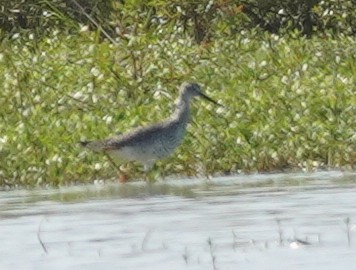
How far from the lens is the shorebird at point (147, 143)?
13875 millimetres

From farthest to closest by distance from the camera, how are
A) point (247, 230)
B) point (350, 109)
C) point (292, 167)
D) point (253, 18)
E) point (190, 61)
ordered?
point (253, 18) < point (190, 61) < point (350, 109) < point (292, 167) < point (247, 230)

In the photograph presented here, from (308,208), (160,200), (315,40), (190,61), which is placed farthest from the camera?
(315,40)

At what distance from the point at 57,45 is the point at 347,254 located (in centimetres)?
1179

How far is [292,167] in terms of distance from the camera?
13.9 meters

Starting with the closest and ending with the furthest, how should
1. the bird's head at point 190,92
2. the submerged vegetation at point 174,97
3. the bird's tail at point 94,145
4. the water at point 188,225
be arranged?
the water at point 188,225
the bird's tail at point 94,145
the submerged vegetation at point 174,97
the bird's head at point 190,92

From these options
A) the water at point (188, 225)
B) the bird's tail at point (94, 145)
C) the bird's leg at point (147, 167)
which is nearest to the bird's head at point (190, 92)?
the bird's leg at point (147, 167)

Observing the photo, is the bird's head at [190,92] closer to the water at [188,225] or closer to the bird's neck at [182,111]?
the bird's neck at [182,111]

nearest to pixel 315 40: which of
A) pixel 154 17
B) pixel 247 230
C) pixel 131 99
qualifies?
pixel 154 17

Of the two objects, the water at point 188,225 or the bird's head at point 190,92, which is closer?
the water at point 188,225

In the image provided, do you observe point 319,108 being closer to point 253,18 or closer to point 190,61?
point 190,61

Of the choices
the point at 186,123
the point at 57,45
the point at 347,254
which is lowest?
the point at 347,254

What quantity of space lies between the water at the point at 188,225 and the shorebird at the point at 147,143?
40cm

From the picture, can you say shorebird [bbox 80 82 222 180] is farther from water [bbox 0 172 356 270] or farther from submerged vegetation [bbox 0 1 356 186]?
water [bbox 0 172 356 270]

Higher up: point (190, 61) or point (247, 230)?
point (190, 61)
